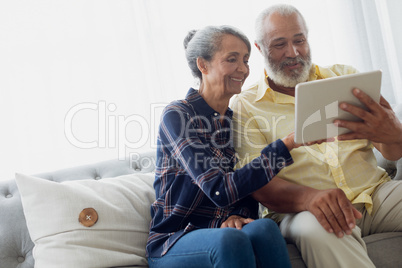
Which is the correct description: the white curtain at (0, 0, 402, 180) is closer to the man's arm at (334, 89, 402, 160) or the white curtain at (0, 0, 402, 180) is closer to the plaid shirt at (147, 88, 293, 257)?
the plaid shirt at (147, 88, 293, 257)

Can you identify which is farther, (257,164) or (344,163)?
(344,163)

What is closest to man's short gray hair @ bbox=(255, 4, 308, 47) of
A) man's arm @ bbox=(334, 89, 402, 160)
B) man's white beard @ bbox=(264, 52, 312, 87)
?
man's white beard @ bbox=(264, 52, 312, 87)

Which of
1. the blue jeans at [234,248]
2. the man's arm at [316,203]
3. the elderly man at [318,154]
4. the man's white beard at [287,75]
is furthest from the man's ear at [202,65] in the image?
the blue jeans at [234,248]

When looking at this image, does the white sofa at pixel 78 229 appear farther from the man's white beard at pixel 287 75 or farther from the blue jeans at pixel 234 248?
the man's white beard at pixel 287 75

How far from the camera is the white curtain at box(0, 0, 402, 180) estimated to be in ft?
7.00

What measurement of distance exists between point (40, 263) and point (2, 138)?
2.78ft

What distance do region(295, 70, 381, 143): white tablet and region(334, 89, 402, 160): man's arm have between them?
2 cm

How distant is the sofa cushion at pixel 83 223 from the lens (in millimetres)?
1470

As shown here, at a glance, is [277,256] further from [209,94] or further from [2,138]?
[2,138]

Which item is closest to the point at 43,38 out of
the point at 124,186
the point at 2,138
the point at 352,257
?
the point at 2,138

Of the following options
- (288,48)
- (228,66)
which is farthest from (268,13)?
(228,66)

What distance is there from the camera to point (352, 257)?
1.32m

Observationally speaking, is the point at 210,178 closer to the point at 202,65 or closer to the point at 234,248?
the point at 234,248

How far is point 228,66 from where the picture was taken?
1.67m
